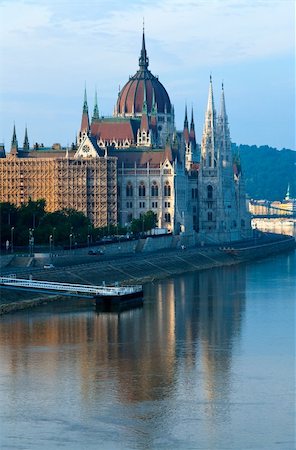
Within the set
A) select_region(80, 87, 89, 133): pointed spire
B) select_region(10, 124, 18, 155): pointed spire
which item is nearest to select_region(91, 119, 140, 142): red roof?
select_region(80, 87, 89, 133): pointed spire

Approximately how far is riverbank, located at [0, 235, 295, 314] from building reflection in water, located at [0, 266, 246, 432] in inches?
117

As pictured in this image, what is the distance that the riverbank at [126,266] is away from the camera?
9681 cm

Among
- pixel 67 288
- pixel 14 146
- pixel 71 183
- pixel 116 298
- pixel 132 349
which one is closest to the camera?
pixel 132 349

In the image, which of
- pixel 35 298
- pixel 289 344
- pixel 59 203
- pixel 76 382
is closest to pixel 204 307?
pixel 35 298

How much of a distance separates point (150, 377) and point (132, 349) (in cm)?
901

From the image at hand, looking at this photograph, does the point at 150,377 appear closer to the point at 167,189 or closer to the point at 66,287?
the point at 66,287

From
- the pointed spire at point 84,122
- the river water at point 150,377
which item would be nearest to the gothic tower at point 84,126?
the pointed spire at point 84,122

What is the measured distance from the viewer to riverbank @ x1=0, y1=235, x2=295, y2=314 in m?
96.8

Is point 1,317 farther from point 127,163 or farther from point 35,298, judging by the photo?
point 127,163

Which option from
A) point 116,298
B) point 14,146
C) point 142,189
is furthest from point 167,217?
point 116,298

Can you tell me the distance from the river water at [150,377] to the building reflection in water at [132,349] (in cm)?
6

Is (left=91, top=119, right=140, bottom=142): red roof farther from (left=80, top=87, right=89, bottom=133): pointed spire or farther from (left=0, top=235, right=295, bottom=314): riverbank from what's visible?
(left=0, top=235, right=295, bottom=314): riverbank

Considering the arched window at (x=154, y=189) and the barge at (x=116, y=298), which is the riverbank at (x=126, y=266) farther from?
the arched window at (x=154, y=189)

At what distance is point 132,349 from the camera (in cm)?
7694
